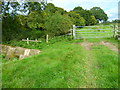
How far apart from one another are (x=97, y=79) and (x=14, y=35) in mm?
12009

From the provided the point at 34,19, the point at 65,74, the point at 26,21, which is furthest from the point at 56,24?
the point at 65,74

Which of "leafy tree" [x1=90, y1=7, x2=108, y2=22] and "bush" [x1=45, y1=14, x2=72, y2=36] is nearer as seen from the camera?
"bush" [x1=45, y1=14, x2=72, y2=36]

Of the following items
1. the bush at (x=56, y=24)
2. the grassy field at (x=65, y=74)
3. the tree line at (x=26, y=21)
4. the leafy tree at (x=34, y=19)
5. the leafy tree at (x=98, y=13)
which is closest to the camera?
the grassy field at (x=65, y=74)

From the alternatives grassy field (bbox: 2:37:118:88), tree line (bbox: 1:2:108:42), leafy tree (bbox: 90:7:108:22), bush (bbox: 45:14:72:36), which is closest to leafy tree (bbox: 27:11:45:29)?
tree line (bbox: 1:2:108:42)

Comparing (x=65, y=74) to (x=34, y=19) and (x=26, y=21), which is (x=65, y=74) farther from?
(x=26, y=21)

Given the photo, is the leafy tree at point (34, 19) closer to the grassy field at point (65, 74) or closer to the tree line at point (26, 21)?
the tree line at point (26, 21)

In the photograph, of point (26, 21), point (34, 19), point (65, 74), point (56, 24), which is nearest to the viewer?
point (65, 74)

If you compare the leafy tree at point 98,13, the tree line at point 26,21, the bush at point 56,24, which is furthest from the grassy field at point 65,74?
the leafy tree at point 98,13

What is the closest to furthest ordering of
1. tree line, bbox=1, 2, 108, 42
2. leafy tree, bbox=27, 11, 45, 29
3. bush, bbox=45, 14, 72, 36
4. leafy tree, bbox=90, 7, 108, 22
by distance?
1. tree line, bbox=1, 2, 108, 42
2. leafy tree, bbox=27, 11, 45, 29
3. bush, bbox=45, 14, 72, 36
4. leafy tree, bbox=90, 7, 108, 22

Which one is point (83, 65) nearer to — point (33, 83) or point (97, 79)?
point (97, 79)

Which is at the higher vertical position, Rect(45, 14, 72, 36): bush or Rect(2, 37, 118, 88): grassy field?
Rect(45, 14, 72, 36): bush

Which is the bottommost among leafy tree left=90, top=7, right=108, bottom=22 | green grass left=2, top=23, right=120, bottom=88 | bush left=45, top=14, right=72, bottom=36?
green grass left=2, top=23, right=120, bottom=88

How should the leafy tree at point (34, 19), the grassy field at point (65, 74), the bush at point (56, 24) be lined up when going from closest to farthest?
the grassy field at point (65, 74) < the leafy tree at point (34, 19) < the bush at point (56, 24)

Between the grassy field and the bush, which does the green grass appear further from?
the bush
